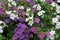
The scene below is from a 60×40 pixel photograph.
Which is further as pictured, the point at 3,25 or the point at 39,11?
the point at 39,11

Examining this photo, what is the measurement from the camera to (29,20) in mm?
3023

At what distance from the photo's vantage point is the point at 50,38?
9.96ft

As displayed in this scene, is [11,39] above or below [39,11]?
below

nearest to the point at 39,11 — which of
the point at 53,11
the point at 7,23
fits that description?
the point at 53,11

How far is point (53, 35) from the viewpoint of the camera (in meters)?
3.04

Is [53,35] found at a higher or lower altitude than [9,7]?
lower

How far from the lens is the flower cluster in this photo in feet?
9.61

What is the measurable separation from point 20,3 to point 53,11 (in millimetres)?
495

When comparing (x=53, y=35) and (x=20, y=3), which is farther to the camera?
(x=20, y=3)

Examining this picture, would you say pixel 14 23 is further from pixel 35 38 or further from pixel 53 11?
pixel 53 11

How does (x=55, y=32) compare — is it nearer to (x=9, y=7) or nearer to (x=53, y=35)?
(x=53, y=35)

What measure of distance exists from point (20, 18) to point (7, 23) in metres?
0.18

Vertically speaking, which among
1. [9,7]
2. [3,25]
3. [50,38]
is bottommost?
[50,38]

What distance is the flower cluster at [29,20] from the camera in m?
2.93
